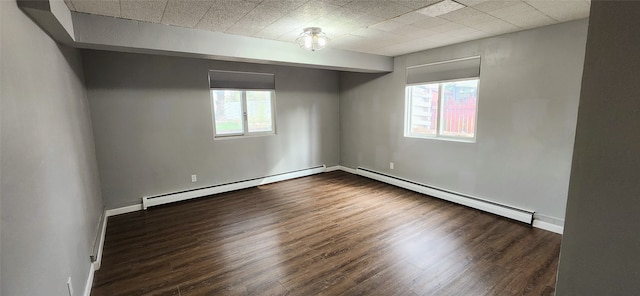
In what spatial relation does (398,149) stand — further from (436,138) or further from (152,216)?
(152,216)

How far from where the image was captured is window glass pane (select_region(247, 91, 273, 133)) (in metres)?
4.77

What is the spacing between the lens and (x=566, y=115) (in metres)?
2.93

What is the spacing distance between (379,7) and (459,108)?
2.29 meters

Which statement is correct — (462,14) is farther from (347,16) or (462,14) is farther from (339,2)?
(339,2)

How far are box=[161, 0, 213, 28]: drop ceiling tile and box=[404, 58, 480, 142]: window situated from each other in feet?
10.5

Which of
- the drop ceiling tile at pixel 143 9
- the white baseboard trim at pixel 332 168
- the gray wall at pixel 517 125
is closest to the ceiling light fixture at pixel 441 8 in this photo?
the gray wall at pixel 517 125

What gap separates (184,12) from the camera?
244 centimetres

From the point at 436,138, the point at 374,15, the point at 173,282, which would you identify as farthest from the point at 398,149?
the point at 173,282

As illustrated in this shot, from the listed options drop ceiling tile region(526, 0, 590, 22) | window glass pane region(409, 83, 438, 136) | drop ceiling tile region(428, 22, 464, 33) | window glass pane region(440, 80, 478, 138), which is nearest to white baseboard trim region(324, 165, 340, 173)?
window glass pane region(409, 83, 438, 136)

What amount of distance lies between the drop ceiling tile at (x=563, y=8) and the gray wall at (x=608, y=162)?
1802 mm

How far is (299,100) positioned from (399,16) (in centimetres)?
296

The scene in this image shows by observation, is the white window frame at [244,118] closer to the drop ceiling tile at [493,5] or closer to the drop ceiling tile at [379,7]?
the drop ceiling tile at [379,7]

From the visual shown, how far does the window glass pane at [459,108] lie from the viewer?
149 inches

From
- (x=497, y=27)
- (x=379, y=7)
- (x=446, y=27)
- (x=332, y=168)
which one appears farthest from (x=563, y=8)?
(x=332, y=168)
